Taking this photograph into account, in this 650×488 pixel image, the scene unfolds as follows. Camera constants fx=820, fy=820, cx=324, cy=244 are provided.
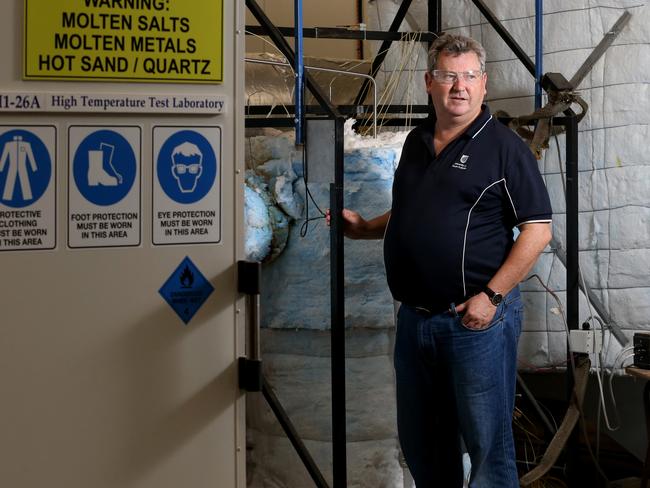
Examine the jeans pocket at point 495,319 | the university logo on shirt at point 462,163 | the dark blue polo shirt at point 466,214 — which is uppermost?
the university logo on shirt at point 462,163

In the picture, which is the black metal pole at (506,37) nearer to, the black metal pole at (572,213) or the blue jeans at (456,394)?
the black metal pole at (572,213)

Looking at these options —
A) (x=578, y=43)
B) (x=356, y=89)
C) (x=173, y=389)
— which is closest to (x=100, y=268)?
(x=173, y=389)

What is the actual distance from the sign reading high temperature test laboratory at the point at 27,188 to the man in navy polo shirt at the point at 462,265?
94 cm

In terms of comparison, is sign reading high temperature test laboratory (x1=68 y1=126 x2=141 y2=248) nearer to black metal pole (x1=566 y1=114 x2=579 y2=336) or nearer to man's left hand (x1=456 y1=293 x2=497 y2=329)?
man's left hand (x1=456 y1=293 x2=497 y2=329)

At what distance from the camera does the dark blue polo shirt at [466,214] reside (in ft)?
6.58

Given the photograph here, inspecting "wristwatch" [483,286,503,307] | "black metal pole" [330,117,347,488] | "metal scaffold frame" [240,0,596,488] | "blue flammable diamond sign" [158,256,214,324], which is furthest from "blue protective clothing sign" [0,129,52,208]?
"wristwatch" [483,286,503,307]

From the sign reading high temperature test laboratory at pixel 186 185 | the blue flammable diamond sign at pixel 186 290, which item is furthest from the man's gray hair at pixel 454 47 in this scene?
the blue flammable diamond sign at pixel 186 290

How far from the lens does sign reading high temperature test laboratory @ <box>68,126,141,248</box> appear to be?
4.61 ft

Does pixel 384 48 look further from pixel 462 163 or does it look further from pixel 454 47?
pixel 462 163

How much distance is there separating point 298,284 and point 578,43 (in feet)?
4.21

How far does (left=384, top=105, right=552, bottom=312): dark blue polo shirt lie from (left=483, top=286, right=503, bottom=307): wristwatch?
43 mm

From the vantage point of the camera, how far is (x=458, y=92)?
82.0 inches

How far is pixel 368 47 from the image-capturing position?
395 centimetres

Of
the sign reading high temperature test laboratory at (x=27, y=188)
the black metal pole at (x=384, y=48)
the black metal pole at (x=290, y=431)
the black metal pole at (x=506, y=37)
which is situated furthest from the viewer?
the black metal pole at (x=384, y=48)
